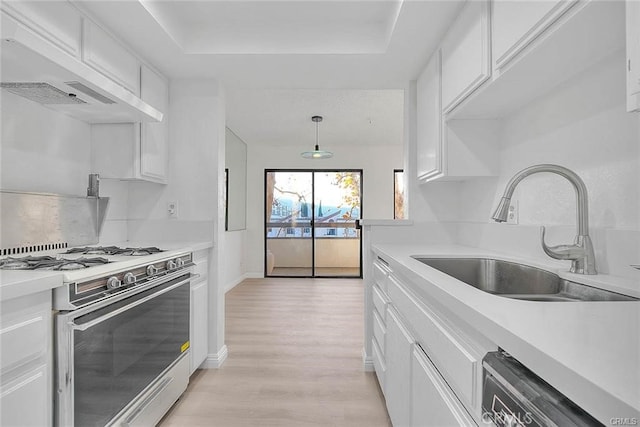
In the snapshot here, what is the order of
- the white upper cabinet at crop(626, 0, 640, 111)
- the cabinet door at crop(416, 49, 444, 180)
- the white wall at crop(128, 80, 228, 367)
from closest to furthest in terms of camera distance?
1. the white upper cabinet at crop(626, 0, 640, 111)
2. the cabinet door at crop(416, 49, 444, 180)
3. the white wall at crop(128, 80, 228, 367)

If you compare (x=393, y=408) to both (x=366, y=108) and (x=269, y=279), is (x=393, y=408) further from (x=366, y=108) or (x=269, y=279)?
(x=269, y=279)

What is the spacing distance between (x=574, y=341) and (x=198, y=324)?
2294 millimetres

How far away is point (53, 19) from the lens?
62.4 inches

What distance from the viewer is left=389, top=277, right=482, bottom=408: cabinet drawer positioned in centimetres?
79

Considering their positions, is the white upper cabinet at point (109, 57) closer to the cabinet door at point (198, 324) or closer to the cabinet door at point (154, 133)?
the cabinet door at point (154, 133)

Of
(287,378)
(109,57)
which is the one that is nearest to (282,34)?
(109,57)

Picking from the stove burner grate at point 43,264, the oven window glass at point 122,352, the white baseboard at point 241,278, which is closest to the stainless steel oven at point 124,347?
the oven window glass at point 122,352

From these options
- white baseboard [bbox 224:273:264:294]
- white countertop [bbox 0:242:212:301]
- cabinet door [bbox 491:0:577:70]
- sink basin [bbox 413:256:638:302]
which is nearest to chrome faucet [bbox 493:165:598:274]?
sink basin [bbox 413:256:638:302]

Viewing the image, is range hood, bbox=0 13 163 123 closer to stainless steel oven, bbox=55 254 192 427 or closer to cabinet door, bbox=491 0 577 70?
stainless steel oven, bbox=55 254 192 427

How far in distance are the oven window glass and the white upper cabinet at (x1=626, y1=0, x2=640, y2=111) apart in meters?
1.72

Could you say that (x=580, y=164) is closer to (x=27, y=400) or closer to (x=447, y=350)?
(x=447, y=350)

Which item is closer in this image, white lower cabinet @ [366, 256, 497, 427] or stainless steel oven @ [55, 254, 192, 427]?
white lower cabinet @ [366, 256, 497, 427]

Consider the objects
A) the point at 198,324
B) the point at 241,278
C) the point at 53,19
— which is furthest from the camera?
the point at 241,278

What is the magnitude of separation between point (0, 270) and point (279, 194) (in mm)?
5389
